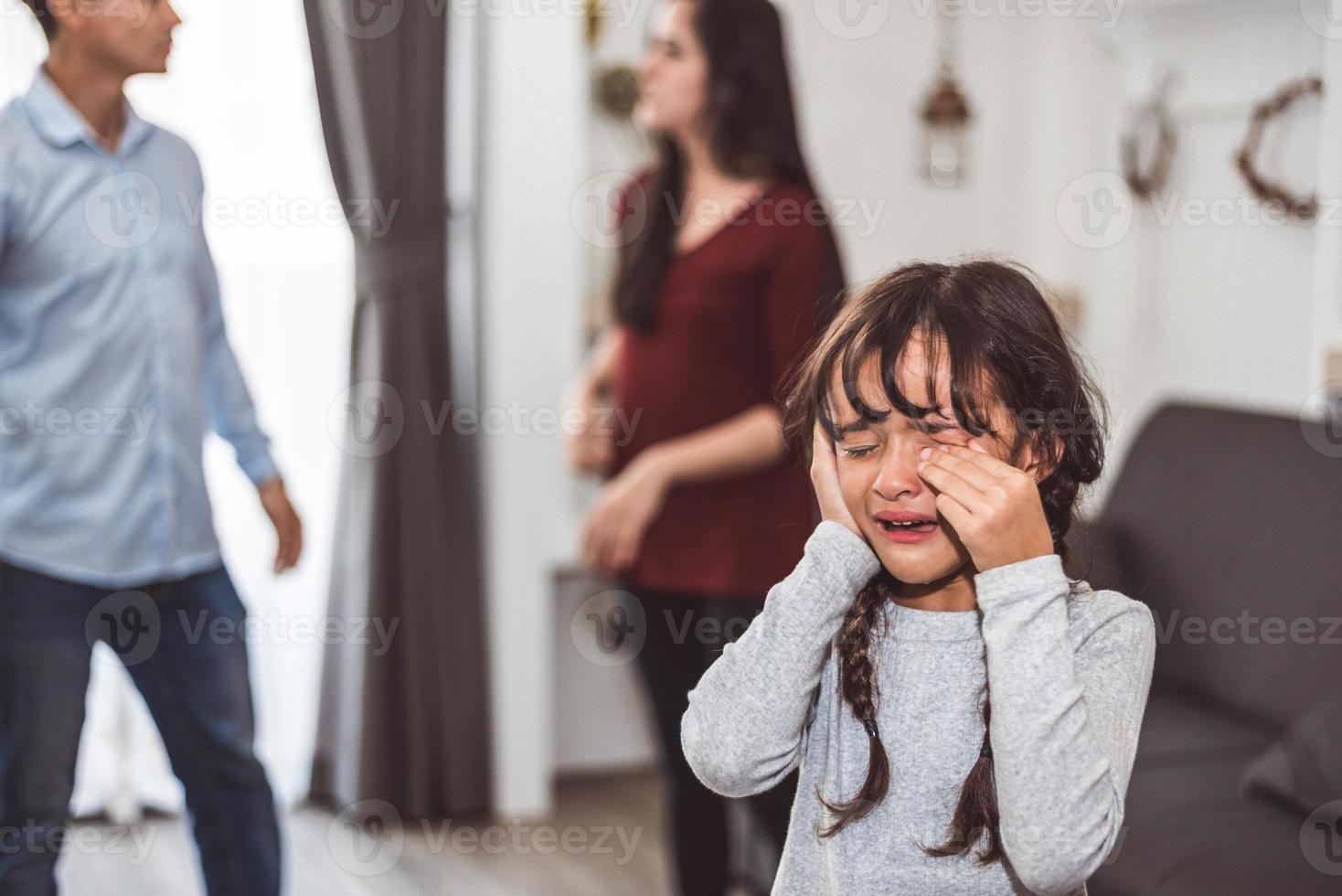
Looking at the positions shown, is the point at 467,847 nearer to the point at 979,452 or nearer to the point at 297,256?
the point at 297,256

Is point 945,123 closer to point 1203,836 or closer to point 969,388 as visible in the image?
point 1203,836

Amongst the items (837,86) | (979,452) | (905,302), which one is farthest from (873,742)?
(837,86)

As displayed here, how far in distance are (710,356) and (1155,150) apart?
69.5 inches

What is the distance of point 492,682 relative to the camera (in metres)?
2.93

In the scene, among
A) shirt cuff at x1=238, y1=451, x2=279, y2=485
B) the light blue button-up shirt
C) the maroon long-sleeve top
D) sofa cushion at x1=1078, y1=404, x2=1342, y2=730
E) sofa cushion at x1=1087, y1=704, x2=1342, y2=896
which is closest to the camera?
the light blue button-up shirt

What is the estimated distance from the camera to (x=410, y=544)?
9.18 ft

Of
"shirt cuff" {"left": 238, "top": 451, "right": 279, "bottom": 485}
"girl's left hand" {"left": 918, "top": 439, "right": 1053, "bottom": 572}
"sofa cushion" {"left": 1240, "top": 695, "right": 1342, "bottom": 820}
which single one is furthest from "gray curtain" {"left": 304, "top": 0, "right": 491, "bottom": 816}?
"girl's left hand" {"left": 918, "top": 439, "right": 1053, "bottom": 572}

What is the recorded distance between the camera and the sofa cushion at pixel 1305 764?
1.95 m

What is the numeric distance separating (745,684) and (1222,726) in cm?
155

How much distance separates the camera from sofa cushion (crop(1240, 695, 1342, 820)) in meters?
1.95

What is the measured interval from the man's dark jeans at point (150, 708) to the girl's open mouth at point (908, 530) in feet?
1.87

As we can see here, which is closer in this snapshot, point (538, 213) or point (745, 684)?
point (745, 684)

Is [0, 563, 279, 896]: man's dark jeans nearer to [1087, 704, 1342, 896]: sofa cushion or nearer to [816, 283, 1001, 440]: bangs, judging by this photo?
[816, 283, 1001, 440]: bangs

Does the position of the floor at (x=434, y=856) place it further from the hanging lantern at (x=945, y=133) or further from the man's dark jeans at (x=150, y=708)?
the hanging lantern at (x=945, y=133)
